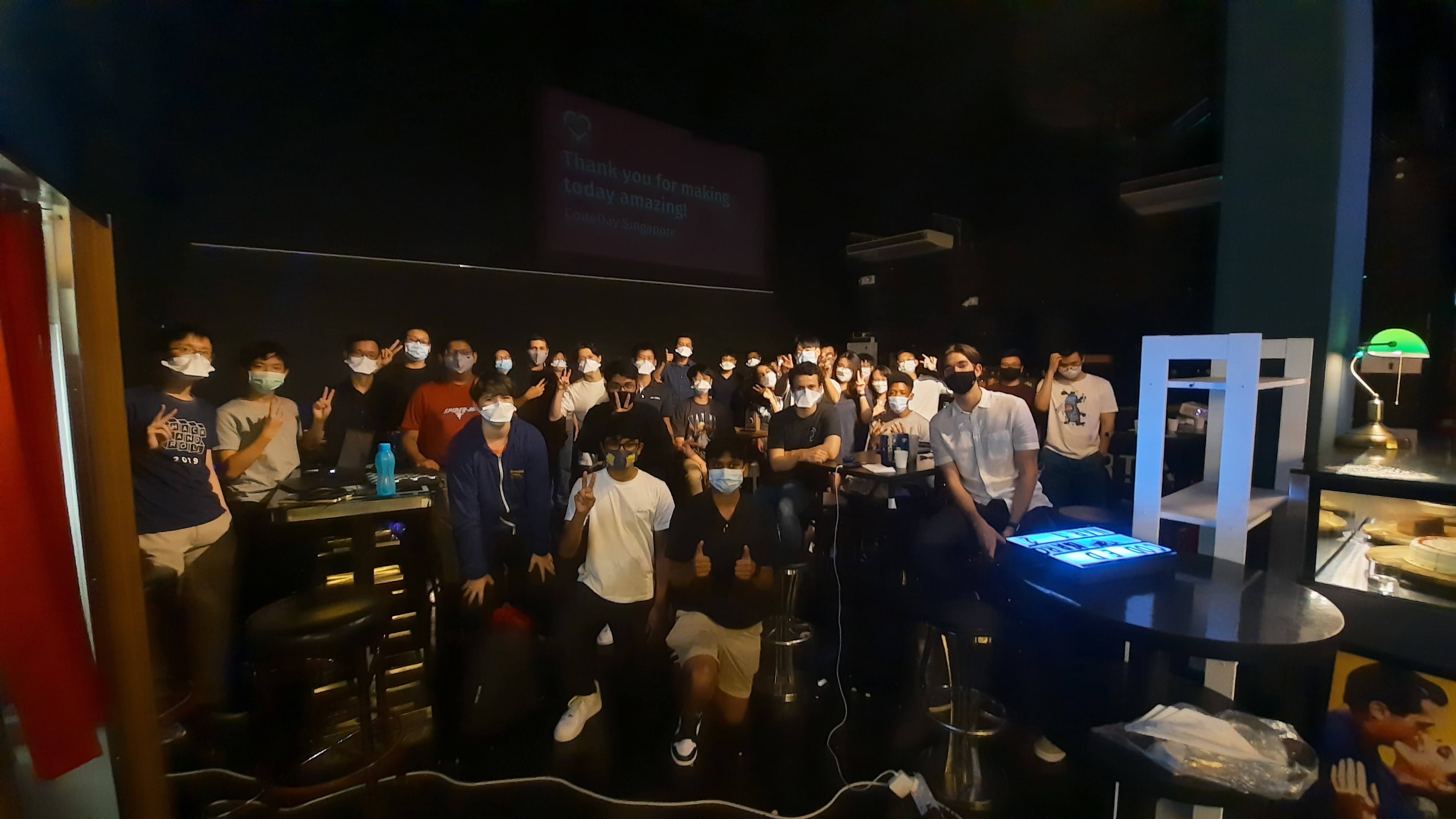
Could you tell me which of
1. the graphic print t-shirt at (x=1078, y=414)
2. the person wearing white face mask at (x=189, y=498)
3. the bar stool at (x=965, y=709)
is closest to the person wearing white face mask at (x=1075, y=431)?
the graphic print t-shirt at (x=1078, y=414)

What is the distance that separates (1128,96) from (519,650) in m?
3.44

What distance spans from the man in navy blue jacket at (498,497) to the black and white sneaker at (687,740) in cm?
82

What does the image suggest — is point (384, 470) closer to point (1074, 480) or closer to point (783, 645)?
point (783, 645)

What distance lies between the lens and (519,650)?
249cm

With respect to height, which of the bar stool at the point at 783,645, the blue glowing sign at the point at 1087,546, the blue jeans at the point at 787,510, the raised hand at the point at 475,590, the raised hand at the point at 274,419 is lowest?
the bar stool at the point at 783,645

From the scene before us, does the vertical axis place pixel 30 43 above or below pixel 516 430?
above

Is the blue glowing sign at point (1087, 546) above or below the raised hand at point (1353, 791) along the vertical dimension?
above

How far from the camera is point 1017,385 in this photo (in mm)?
2525

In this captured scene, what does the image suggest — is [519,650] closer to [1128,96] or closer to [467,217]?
[467,217]

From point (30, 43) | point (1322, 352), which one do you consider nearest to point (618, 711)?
point (30, 43)

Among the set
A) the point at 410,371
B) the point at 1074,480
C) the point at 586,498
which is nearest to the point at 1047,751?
the point at 1074,480

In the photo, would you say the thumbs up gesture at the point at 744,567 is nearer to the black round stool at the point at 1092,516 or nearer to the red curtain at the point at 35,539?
the black round stool at the point at 1092,516

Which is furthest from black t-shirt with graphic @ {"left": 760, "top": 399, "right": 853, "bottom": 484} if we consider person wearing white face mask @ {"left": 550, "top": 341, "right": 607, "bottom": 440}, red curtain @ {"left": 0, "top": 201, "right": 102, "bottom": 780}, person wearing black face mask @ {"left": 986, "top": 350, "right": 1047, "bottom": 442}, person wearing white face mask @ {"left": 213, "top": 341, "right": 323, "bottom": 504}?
red curtain @ {"left": 0, "top": 201, "right": 102, "bottom": 780}

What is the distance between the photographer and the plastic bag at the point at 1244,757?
1254mm
